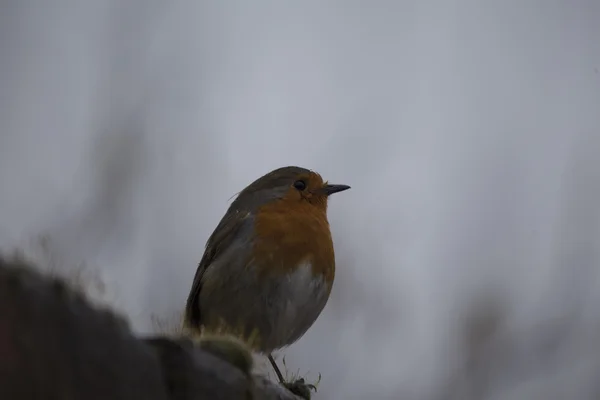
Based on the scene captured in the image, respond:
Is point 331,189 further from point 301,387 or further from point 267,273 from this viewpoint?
point 301,387

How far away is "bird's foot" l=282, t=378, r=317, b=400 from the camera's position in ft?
11.8

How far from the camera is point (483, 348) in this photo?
5.31 m

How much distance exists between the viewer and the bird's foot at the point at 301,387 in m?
3.60

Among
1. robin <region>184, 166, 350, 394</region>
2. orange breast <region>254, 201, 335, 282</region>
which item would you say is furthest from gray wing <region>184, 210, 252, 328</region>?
orange breast <region>254, 201, 335, 282</region>

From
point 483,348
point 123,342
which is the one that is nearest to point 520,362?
point 483,348

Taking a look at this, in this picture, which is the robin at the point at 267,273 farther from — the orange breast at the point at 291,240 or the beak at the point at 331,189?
the beak at the point at 331,189

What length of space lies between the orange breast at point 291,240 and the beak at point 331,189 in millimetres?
272

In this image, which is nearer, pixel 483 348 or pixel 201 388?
pixel 201 388

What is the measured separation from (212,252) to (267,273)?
0.50 metres

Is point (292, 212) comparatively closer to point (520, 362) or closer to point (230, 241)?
point (230, 241)

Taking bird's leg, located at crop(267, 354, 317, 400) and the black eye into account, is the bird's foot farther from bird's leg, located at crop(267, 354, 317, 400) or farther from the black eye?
the black eye

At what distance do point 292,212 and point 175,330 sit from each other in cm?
204

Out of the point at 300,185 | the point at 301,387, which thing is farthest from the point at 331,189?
the point at 301,387

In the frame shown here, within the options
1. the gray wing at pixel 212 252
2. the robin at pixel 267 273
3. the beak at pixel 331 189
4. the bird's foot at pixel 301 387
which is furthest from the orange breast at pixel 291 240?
the bird's foot at pixel 301 387
